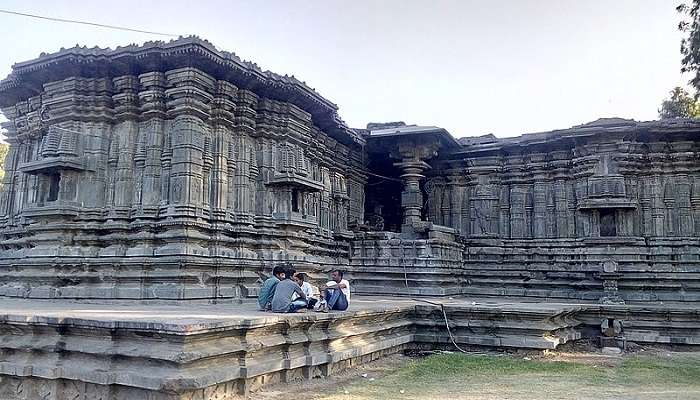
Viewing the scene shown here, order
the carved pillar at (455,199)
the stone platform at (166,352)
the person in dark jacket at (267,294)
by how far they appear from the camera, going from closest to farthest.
Result: the stone platform at (166,352)
the person in dark jacket at (267,294)
the carved pillar at (455,199)

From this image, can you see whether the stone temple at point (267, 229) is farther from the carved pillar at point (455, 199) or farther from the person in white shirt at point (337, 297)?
the person in white shirt at point (337, 297)

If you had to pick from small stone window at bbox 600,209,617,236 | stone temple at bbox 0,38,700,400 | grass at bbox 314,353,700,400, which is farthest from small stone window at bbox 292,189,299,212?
small stone window at bbox 600,209,617,236

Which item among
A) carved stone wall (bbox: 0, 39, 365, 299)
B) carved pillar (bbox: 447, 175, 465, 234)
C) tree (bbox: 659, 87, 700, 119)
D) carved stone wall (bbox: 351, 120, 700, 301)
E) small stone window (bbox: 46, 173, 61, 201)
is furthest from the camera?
tree (bbox: 659, 87, 700, 119)

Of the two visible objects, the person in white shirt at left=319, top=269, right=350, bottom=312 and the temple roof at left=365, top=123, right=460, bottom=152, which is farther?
the temple roof at left=365, top=123, right=460, bottom=152

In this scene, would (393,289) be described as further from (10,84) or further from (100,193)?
(10,84)

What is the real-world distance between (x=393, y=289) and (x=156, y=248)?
646 cm

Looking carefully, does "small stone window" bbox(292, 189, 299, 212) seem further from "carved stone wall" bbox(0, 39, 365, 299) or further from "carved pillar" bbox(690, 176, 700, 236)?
"carved pillar" bbox(690, 176, 700, 236)

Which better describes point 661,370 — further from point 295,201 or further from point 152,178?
point 152,178

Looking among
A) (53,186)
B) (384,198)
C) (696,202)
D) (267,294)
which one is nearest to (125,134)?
(53,186)

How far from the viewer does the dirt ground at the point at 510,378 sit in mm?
6477

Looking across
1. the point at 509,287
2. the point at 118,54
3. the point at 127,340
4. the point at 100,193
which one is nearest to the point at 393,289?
the point at 509,287

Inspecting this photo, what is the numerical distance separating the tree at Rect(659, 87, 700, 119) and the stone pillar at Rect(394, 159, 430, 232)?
16436mm

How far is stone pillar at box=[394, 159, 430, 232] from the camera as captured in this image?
53.2 feet

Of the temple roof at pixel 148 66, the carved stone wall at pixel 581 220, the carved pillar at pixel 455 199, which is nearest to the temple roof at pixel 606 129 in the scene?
the carved stone wall at pixel 581 220
